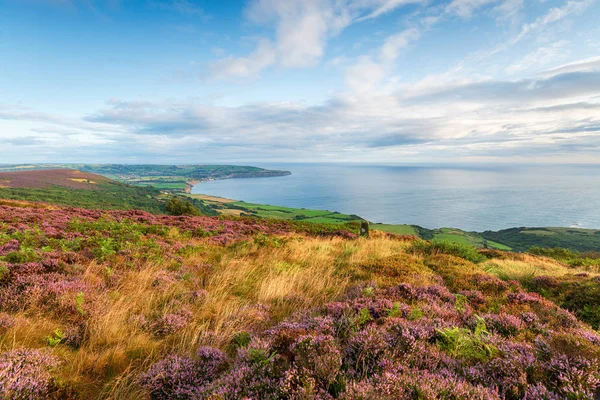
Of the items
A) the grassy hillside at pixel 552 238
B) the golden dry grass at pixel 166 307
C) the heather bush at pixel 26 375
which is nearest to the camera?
the heather bush at pixel 26 375

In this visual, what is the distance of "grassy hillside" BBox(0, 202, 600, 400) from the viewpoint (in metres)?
2.54

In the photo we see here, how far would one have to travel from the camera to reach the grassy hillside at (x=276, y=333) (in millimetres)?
2545

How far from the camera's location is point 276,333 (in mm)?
3688

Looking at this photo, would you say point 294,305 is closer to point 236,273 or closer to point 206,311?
point 206,311

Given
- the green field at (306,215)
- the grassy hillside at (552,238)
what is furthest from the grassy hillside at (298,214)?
the grassy hillside at (552,238)

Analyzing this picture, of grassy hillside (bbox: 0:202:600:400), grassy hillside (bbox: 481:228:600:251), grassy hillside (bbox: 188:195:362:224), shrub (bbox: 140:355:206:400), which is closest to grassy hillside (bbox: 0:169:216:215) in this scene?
grassy hillside (bbox: 188:195:362:224)

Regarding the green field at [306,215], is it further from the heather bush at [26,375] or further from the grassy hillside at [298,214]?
the heather bush at [26,375]

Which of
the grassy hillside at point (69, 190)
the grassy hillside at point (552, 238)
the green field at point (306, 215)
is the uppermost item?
the grassy hillside at point (69, 190)

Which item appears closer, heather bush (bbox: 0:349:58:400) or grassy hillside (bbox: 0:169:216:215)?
heather bush (bbox: 0:349:58:400)

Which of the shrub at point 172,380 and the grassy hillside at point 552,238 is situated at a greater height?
the shrub at point 172,380

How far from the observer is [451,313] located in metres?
4.68

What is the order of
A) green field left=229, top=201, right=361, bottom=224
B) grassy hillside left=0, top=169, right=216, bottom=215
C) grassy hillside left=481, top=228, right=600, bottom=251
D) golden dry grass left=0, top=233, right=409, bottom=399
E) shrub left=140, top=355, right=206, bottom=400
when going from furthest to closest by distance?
grassy hillside left=481, top=228, right=600, bottom=251, green field left=229, top=201, right=361, bottom=224, grassy hillside left=0, top=169, right=216, bottom=215, golden dry grass left=0, top=233, right=409, bottom=399, shrub left=140, top=355, right=206, bottom=400

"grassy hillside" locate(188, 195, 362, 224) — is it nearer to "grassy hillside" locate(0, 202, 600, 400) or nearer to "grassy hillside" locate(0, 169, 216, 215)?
"grassy hillside" locate(0, 169, 216, 215)

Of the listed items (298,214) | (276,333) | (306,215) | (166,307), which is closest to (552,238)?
(306,215)
